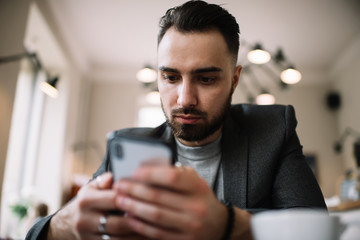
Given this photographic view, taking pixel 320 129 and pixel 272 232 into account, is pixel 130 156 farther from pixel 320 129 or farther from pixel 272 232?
pixel 320 129

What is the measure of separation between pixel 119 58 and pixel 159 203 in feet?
16.7

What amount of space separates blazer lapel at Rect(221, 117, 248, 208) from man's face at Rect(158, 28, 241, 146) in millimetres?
71

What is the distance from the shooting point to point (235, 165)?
1023mm

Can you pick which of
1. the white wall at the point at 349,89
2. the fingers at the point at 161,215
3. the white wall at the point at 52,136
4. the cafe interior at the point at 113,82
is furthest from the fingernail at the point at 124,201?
the white wall at the point at 349,89

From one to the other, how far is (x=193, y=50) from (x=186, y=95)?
16 cm

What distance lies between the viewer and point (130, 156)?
46 centimetres

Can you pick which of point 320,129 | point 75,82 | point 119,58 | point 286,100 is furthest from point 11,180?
point 320,129

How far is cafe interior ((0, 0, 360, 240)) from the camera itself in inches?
125

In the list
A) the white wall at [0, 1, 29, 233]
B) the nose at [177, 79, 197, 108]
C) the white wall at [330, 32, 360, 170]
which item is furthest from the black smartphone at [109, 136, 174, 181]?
the white wall at [330, 32, 360, 170]

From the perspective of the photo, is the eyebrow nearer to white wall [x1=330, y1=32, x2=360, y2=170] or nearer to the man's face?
the man's face

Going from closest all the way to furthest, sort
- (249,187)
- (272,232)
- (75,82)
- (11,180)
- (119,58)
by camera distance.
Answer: (272,232)
(249,187)
(11,180)
(75,82)
(119,58)

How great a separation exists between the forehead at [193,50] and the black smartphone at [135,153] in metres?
0.56

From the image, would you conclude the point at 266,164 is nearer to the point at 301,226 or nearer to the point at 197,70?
the point at 197,70

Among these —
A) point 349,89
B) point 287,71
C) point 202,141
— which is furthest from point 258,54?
point 349,89
